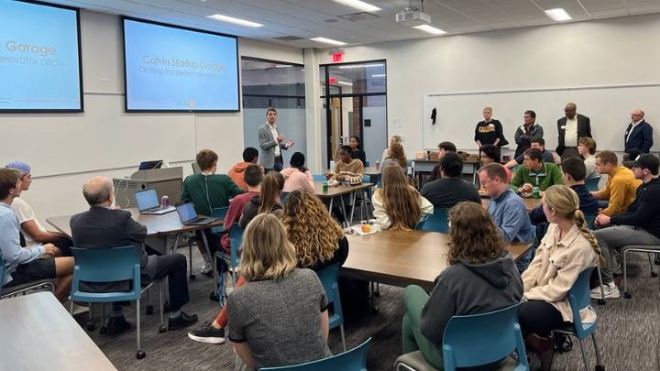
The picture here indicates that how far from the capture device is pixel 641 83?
8.84 meters

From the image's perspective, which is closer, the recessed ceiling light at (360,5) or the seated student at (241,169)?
the seated student at (241,169)

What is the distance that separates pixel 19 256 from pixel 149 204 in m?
1.62

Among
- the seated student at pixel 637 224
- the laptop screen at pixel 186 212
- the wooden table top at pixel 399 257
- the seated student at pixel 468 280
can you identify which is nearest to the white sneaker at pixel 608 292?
the seated student at pixel 637 224

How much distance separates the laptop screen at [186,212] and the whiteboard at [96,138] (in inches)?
140

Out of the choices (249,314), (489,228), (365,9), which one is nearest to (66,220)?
(249,314)

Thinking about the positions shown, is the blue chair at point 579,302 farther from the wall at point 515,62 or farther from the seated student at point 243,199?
the wall at point 515,62

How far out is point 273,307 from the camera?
1.97m

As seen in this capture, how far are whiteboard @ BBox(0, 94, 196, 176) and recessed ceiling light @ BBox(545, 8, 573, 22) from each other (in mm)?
6053

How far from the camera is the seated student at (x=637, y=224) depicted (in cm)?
436

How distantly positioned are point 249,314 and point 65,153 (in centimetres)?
634

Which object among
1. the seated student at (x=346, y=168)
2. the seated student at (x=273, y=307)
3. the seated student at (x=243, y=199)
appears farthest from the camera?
the seated student at (x=346, y=168)

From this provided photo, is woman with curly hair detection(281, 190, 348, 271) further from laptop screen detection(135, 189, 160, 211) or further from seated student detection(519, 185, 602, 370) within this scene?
laptop screen detection(135, 189, 160, 211)

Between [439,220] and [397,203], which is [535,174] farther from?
[397,203]

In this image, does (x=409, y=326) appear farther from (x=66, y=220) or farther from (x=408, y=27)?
(x=408, y=27)
